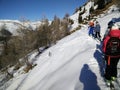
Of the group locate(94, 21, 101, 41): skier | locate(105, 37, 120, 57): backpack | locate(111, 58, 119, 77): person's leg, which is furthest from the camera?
locate(94, 21, 101, 41): skier

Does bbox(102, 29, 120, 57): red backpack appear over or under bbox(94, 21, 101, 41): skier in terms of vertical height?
over

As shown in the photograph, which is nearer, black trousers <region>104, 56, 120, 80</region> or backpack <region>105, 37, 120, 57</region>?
backpack <region>105, 37, 120, 57</region>

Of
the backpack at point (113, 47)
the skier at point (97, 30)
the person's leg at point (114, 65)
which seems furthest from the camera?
the skier at point (97, 30)

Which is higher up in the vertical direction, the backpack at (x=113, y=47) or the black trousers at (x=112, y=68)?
the backpack at (x=113, y=47)

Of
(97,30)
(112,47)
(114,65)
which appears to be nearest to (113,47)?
(112,47)

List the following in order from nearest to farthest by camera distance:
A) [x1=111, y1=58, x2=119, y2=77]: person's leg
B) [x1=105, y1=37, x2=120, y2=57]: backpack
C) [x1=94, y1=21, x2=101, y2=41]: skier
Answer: [x1=105, y1=37, x2=120, y2=57]: backpack < [x1=111, y1=58, x2=119, y2=77]: person's leg < [x1=94, y1=21, x2=101, y2=41]: skier

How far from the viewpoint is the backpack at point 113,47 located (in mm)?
6219

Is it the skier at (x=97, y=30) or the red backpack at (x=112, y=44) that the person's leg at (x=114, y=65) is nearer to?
the red backpack at (x=112, y=44)

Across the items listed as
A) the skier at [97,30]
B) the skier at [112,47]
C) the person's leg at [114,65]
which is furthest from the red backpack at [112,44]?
the skier at [97,30]

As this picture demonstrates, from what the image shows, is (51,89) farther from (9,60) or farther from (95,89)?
(9,60)

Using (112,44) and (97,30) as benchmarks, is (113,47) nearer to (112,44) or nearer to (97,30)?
(112,44)

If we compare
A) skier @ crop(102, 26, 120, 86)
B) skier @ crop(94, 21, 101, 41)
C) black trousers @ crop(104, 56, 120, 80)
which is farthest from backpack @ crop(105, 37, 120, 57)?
skier @ crop(94, 21, 101, 41)

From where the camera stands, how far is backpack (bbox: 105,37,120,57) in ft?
20.4

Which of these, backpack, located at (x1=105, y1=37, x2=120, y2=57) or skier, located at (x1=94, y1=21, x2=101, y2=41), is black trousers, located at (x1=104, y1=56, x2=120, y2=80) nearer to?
backpack, located at (x1=105, y1=37, x2=120, y2=57)
